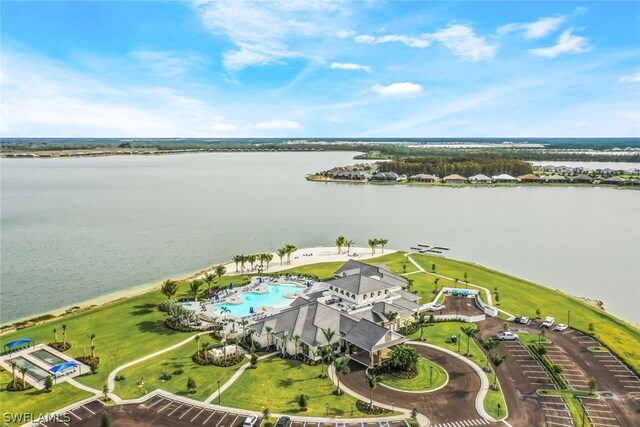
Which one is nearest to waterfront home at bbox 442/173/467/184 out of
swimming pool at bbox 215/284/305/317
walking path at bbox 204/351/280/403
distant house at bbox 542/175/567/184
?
distant house at bbox 542/175/567/184

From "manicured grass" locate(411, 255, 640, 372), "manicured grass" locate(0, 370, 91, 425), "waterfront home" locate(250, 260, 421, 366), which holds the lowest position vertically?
"manicured grass" locate(0, 370, 91, 425)

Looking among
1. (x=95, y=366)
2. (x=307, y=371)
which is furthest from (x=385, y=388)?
(x=95, y=366)

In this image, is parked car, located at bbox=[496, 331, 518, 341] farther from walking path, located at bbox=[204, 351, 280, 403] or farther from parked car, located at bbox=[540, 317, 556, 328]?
walking path, located at bbox=[204, 351, 280, 403]

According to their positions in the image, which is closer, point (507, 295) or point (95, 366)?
point (95, 366)

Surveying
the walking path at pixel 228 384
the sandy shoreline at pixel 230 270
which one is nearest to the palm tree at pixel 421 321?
the walking path at pixel 228 384

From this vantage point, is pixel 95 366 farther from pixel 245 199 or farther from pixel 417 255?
pixel 245 199
